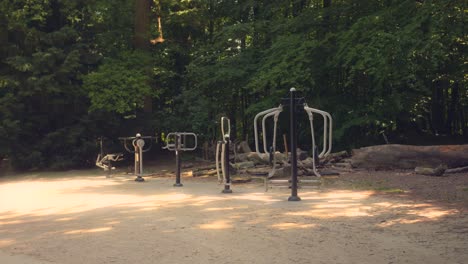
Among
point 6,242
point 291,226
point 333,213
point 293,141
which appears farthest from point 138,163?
point 291,226

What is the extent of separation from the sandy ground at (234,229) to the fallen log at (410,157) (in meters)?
4.08

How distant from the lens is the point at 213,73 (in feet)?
66.9

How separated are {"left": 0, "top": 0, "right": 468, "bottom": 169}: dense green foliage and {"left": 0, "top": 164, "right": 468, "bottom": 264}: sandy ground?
26.3 ft

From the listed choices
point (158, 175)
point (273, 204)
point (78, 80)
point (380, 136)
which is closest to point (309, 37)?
point (380, 136)

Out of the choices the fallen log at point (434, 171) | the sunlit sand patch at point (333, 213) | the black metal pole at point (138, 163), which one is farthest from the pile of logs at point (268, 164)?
the sunlit sand patch at point (333, 213)

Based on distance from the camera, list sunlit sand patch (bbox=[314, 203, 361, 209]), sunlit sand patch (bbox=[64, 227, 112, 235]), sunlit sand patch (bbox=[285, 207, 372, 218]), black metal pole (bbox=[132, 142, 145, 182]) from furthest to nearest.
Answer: black metal pole (bbox=[132, 142, 145, 182]) → sunlit sand patch (bbox=[314, 203, 361, 209]) → sunlit sand patch (bbox=[285, 207, 372, 218]) → sunlit sand patch (bbox=[64, 227, 112, 235])

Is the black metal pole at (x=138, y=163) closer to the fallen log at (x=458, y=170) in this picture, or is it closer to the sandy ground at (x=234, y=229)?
the sandy ground at (x=234, y=229)

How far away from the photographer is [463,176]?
11773mm

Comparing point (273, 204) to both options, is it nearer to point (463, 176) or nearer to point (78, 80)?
point (463, 176)

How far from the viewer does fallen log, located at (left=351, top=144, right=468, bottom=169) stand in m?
13.2

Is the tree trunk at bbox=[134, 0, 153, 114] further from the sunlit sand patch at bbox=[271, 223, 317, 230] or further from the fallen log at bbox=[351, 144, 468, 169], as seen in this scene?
the sunlit sand patch at bbox=[271, 223, 317, 230]

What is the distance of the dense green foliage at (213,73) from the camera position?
17016 millimetres

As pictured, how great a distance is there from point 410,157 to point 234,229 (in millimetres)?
8500

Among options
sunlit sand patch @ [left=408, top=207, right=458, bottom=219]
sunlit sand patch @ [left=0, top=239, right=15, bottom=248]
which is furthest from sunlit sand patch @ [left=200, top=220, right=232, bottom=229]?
sunlit sand patch @ [left=408, top=207, right=458, bottom=219]
